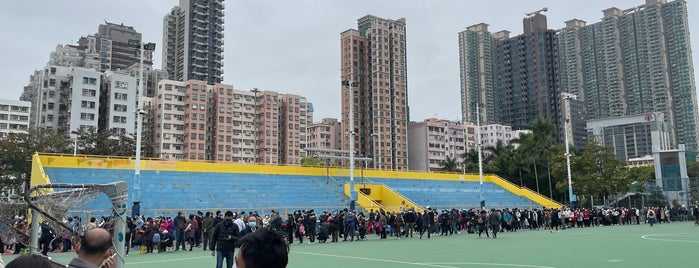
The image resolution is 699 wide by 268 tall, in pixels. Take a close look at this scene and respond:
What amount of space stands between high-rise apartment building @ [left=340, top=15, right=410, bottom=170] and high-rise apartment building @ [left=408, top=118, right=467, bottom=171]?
16.9ft

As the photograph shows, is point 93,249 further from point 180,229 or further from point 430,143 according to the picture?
point 430,143

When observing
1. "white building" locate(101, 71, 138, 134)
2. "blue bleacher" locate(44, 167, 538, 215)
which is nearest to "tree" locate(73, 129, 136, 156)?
"blue bleacher" locate(44, 167, 538, 215)

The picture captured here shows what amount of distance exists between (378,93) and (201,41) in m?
45.7

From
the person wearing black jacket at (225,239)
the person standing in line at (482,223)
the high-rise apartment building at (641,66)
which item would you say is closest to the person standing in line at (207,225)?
the person wearing black jacket at (225,239)

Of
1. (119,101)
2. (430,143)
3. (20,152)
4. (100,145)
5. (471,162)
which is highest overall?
(119,101)

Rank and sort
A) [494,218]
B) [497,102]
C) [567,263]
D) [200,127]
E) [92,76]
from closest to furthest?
[567,263], [494,218], [92,76], [200,127], [497,102]

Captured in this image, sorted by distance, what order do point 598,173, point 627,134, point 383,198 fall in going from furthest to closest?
point 627,134
point 598,173
point 383,198

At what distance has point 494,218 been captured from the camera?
85.1 ft

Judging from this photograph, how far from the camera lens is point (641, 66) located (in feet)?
467

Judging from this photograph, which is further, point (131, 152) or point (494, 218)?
point (131, 152)

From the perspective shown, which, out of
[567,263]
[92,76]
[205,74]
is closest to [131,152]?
[92,76]

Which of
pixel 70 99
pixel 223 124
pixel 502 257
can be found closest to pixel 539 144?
pixel 502 257

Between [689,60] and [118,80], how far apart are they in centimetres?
12803

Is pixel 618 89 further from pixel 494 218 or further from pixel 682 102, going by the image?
pixel 494 218
